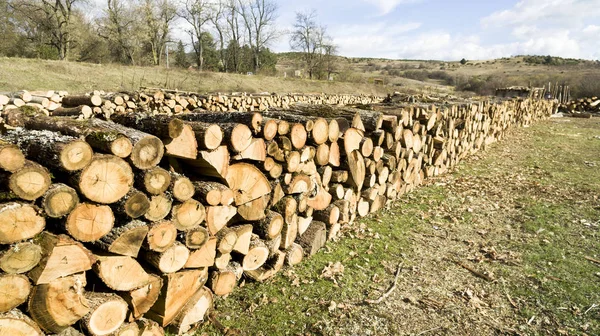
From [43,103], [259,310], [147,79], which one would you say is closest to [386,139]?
[259,310]

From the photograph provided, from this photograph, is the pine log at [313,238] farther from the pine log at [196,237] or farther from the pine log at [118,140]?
the pine log at [118,140]

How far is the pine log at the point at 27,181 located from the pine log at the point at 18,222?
70mm

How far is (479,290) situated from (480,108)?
9.09 meters

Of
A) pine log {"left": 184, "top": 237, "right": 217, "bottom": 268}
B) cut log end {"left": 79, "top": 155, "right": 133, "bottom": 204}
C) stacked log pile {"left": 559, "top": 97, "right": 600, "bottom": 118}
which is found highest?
stacked log pile {"left": 559, "top": 97, "right": 600, "bottom": 118}

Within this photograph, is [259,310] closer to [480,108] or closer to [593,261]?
[593,261]

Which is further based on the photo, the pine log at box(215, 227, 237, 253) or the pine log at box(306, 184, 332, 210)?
the pine log at box(306, 184, 332, 210)

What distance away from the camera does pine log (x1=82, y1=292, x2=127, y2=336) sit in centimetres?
247

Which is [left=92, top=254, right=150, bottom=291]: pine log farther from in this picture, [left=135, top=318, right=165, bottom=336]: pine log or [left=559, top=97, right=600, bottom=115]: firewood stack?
[left=559, top=97, right=600, bottom=115]: firewood stack

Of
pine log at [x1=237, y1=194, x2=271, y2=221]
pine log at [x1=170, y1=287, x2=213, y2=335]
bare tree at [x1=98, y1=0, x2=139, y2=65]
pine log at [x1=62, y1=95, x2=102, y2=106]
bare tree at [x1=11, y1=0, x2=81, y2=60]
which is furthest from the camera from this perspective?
bare tree at [x1=98, y1=0, x2=139, y2=65]

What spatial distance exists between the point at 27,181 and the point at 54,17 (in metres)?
38.6

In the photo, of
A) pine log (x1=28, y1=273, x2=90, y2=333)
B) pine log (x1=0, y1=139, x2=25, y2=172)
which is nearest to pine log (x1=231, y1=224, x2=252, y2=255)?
pine log (x1=28, y1=273, x2=90, y2=333)

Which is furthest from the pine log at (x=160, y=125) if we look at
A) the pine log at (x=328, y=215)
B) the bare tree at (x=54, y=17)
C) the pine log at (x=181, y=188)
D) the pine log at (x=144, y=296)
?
the bare tree at (x=54, y=17)

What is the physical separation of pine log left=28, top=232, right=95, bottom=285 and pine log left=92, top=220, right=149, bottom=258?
12 centimetres

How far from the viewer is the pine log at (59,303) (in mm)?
2248
